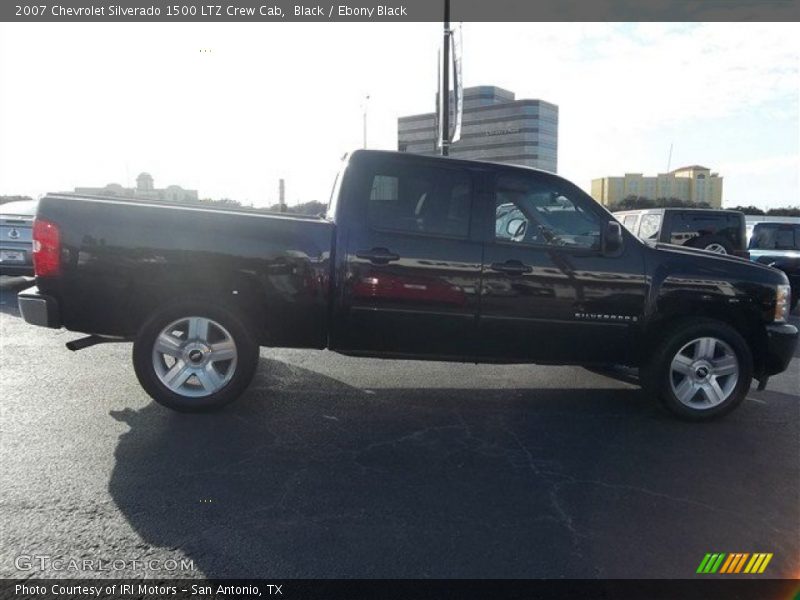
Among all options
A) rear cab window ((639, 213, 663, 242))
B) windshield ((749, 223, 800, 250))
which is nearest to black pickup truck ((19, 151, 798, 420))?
rear cab window ((639, 213, 663, 242))

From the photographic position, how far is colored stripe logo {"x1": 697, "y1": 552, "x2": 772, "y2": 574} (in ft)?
9.86

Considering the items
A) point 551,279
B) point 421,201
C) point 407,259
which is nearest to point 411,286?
point 407,259

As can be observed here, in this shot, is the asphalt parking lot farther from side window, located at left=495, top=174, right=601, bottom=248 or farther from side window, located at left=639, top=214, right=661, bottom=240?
side window, located at left=639, top=214, right=661, bottom=240

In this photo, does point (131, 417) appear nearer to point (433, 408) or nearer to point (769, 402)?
point (433, 408)

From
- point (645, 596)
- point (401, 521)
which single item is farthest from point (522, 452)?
point (645, 596)

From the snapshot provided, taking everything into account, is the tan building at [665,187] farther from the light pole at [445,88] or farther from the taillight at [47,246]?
the taillight at [47,246]

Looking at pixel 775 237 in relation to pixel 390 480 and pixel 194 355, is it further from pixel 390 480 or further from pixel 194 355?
pixel 194 355

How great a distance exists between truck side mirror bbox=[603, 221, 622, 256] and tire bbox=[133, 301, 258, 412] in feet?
9.38

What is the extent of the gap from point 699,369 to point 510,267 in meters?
1.81

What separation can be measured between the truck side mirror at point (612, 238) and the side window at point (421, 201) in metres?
1.10

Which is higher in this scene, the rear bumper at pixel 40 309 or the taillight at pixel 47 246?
the taillight at pixel 47 246

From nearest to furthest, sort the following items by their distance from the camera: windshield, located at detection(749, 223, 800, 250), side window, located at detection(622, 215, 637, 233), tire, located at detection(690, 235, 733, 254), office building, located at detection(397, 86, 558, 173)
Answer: tire, located at detection(690, 235, 733, 254)
side window, located at detection(622, 215, 637, 233)
windshield, located at detection(749, 223, 800, 250)
office building, located at detection(397, 86, 558, 173)

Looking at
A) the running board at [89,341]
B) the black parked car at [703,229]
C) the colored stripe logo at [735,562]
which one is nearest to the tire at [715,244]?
the black parked car at [703,229]

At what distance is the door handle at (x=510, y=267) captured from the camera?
4891mm
